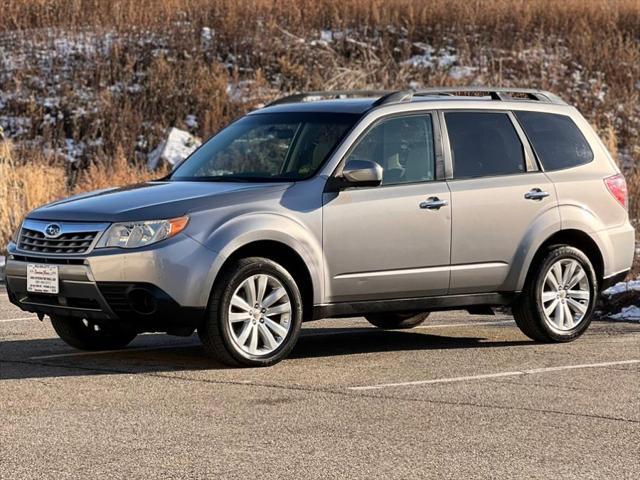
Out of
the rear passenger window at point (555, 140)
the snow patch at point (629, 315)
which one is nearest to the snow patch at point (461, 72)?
the snow patch at point (629, 315)

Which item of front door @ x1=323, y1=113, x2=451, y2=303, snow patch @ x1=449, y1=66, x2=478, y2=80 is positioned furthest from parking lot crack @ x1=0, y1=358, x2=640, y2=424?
snow patch @ x1=449, y1=66, x2=478, y2=80

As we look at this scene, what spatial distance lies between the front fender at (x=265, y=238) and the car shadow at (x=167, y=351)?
73cm

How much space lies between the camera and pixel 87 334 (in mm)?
11125

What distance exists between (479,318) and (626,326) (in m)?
1.37

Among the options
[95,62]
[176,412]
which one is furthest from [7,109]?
[176,412]

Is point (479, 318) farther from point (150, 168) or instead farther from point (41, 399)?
point (150, 168)

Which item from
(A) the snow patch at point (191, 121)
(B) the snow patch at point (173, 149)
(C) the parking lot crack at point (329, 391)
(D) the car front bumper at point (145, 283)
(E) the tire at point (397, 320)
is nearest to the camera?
(C) the parking lot crack at point (329, 391)

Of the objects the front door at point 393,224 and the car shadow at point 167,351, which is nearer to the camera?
the car shadow at point 167,351

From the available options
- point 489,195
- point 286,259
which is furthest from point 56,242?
point 489,195

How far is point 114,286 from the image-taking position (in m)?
9.83

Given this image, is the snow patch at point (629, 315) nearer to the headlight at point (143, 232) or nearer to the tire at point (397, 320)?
the tire at point (397, 320)

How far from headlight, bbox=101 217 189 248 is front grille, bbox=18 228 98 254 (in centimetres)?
15

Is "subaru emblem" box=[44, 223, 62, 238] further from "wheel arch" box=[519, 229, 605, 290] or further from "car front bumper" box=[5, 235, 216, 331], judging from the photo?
"wheel arch" box=[519, 229, 605, 290]

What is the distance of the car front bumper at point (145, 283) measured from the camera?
9797 mm
